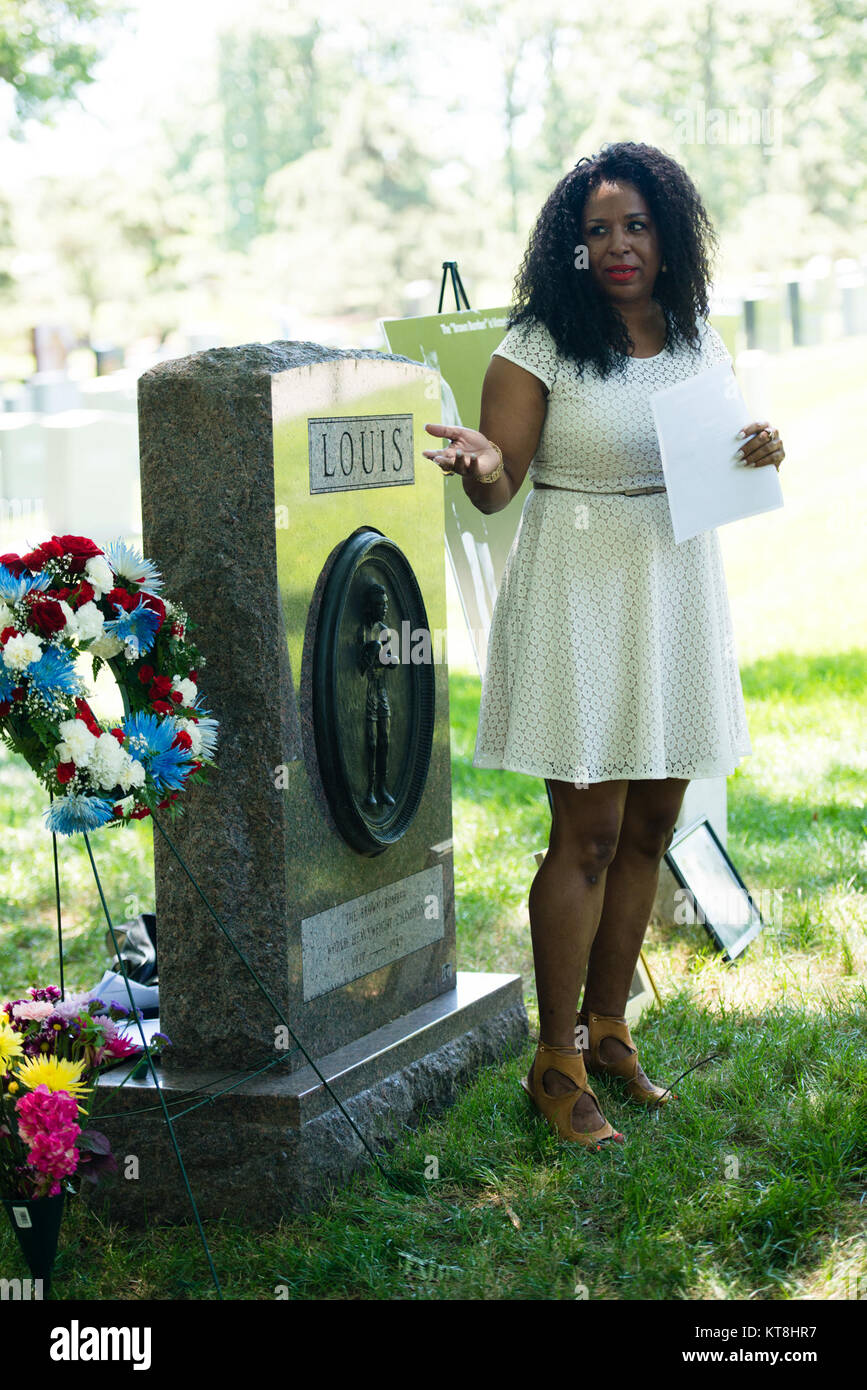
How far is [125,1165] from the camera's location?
11.3ft

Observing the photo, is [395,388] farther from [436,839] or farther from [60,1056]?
[60,1056]

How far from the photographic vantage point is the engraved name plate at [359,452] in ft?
11.6

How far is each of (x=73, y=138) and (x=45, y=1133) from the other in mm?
31665

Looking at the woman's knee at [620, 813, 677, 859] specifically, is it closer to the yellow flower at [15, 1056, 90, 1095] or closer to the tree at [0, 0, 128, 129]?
the yellow flower at [15, 1056, 90, 1095]

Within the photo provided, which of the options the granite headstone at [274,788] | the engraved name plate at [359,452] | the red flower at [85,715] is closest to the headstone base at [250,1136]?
the granite headstone at [274,788]

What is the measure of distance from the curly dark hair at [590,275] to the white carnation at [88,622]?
1.28m

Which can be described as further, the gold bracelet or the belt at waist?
the belt at waist

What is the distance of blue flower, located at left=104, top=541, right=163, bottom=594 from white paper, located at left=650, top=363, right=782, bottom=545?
1.16 metres

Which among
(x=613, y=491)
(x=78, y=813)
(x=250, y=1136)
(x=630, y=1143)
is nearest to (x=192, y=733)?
(x=78, y=813)

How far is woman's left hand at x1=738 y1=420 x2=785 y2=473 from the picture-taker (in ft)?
11.3

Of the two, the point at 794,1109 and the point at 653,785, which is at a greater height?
the point at 653,785

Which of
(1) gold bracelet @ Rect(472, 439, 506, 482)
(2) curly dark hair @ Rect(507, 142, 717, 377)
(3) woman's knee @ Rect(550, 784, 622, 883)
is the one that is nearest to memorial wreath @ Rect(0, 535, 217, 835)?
(1) gold bracelet @ Rect(472, 439, 506, 482)

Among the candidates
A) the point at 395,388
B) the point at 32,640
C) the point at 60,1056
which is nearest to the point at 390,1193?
the point at 60,1056

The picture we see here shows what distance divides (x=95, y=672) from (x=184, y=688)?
18 cm
